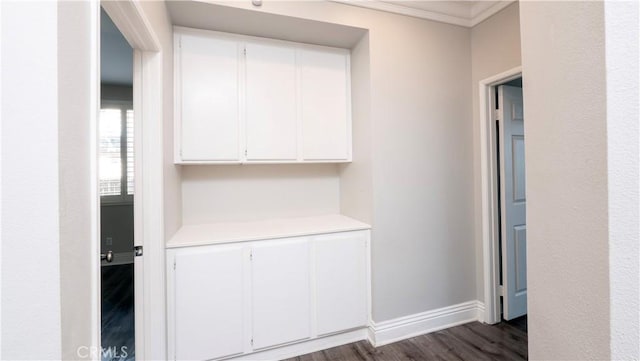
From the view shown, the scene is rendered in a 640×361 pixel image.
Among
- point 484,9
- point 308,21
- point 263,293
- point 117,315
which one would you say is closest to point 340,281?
point 263,293

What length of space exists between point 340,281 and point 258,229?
74cm

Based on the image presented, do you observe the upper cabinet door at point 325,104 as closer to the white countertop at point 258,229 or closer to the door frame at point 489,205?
the white countertop at point 258,229

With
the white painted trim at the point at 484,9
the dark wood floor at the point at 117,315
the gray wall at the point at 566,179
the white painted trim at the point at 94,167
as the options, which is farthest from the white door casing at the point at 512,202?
the dark wood floor at the point at 117,315

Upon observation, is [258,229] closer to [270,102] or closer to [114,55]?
[270,102]

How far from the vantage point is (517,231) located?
236 cm

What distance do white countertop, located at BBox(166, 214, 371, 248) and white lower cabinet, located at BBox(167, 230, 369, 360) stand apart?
0.13ft

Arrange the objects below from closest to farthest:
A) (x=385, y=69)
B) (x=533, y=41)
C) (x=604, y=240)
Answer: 1. (x=604, y=240)
2. (x=533, y=41)
3. (x=385, y=69)

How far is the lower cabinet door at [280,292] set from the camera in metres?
1.84

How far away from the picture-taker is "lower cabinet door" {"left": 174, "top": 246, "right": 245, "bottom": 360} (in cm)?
169

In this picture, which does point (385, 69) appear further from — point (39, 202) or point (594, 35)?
point (39, 202)

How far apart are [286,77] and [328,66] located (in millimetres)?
393

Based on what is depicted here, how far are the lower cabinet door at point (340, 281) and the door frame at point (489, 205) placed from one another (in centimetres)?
111

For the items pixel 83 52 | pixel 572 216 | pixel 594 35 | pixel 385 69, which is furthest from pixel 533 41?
pixel 385 69

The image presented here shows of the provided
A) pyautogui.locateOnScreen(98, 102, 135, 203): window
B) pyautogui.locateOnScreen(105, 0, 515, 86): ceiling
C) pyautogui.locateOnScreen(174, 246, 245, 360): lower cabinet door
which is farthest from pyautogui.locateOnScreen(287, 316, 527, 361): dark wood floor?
pyautogui.locateOnScreen(98, 102, 135, 203): window
